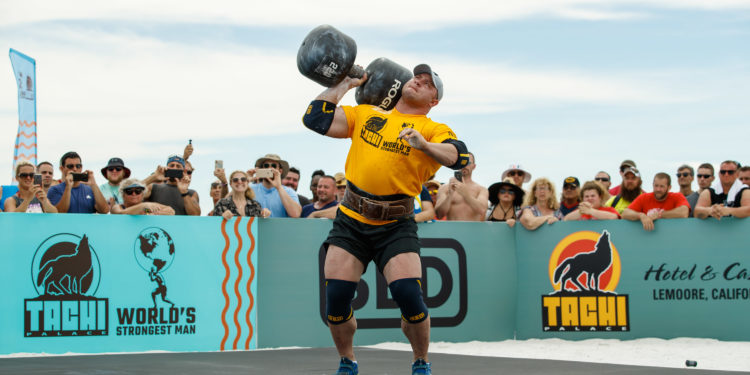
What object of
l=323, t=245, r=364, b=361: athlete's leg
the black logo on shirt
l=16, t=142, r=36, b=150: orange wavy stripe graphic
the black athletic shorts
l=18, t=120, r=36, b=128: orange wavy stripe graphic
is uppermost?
l=18, t=120, r=36, b=128: orange wavy stripe graphic

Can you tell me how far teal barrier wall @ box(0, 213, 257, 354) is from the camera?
28.3 feet

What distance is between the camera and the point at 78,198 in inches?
366

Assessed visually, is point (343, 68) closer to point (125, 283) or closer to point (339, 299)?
point (339, 299)

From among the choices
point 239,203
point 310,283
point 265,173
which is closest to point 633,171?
point 310,283

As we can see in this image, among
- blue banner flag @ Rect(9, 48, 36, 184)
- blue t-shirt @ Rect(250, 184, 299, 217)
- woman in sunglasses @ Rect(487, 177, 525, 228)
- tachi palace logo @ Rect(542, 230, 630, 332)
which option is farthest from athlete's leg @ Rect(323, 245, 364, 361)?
blue banner flag @ Rect(9, 48, 36, 184)

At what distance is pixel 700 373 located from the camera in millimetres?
6875

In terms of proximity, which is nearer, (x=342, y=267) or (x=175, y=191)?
(x=342, y=267)

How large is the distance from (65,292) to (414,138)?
16.7ft

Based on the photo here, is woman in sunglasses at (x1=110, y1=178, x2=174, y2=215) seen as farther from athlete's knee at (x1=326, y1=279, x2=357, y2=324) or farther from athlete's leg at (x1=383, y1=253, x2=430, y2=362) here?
athlete's leg at (x1=383, y1=253, x2=430, y2=362)

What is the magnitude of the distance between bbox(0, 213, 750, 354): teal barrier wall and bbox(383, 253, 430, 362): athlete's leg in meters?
4.25

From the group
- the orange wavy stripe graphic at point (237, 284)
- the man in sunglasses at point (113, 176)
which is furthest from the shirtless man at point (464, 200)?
the man in sunglasses at point (113, 176)

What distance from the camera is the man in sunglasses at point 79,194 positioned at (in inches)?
365

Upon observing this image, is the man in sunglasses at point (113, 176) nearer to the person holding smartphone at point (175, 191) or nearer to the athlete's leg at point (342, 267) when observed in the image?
the person holding smartphone at point (175, 191)

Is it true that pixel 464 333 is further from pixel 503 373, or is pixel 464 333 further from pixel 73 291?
pixel 73 291
